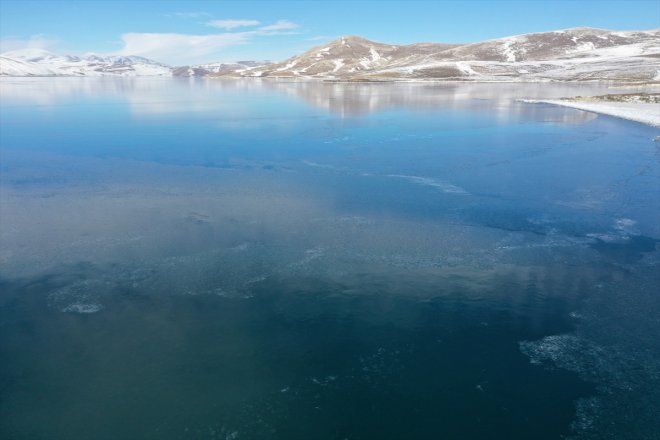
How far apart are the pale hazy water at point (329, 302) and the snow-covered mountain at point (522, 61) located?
98.7 metres

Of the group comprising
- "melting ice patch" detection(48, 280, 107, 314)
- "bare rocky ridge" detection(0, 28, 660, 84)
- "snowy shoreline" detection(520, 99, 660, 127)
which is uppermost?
"bare rocky ridge" detection(0, 28, 660, 84)

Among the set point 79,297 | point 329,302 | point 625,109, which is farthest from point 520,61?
point 79,297

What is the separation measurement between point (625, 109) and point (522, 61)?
112 metres

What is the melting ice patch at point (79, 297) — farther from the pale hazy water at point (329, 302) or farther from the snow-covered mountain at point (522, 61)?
the snow-covered mountain at point (522, 61)

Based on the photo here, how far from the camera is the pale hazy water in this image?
739 cm

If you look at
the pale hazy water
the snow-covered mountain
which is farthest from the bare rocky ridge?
the pale hazy water

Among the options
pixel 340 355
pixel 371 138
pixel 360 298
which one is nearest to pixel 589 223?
pixel 360 298

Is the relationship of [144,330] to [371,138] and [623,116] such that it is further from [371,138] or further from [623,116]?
[623,116]

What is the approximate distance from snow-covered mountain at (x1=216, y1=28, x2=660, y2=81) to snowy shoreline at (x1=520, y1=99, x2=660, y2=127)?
5464 cm

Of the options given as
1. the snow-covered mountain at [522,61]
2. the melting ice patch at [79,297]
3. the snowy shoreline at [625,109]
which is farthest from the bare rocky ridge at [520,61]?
the melting ice patch at [79,297]

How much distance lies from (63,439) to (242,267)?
5818 millimetres

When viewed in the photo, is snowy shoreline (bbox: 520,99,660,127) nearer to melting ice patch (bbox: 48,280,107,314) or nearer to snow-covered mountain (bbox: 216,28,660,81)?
melting ice patch (bbox: 48,280,107,314)

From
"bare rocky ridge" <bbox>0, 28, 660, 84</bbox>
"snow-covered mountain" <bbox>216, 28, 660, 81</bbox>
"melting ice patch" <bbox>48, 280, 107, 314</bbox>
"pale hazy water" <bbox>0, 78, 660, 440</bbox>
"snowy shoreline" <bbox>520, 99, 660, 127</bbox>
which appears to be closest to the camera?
"pale hazy water" <bbox>0, 78, 660, 440</bbox>

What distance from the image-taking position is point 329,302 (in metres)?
10.5
